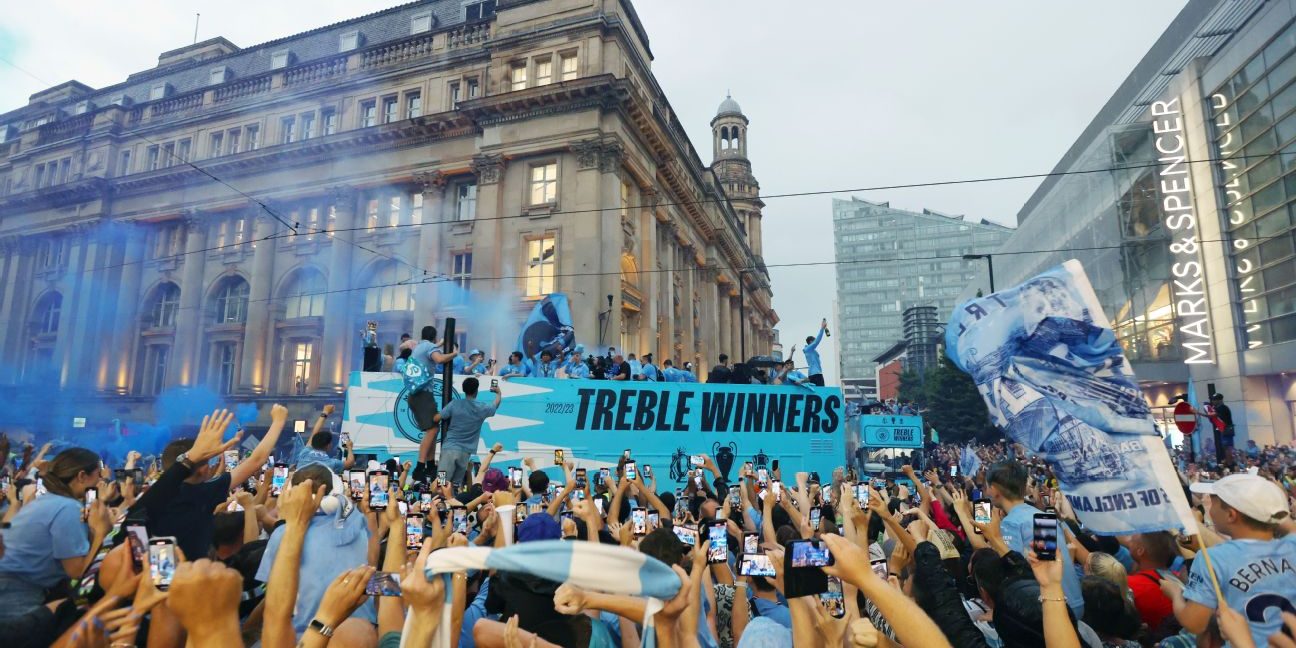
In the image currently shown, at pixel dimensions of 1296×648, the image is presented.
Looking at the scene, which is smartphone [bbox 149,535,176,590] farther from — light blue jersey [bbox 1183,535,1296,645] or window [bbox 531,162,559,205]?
window [bbox 531,162,559,205]

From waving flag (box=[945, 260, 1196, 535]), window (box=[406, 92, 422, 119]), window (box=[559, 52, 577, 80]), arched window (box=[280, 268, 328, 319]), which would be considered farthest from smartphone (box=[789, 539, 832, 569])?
arched window (box=[280, 268, 328, 319])

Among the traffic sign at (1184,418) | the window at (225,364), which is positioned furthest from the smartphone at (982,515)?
the window at (225,364)

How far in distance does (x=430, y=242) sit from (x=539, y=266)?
6.31m

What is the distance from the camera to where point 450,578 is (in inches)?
84.8

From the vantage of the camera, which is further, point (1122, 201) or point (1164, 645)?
point (1122, 201)

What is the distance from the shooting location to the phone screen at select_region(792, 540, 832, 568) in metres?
2.25

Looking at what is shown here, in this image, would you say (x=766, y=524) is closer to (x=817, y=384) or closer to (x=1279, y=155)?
(x=817, y=384)

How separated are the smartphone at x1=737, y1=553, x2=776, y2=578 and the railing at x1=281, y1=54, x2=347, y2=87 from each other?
128 ft

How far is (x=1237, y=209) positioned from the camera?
27.4 metres

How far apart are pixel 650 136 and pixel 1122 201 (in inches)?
1015

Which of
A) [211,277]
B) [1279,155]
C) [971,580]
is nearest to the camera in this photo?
[971,580]

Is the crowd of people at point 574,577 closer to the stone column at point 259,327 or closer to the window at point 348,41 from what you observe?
the stone column at point 259,327

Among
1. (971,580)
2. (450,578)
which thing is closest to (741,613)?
(450,578)

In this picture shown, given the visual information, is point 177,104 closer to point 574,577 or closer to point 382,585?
point 382,585
